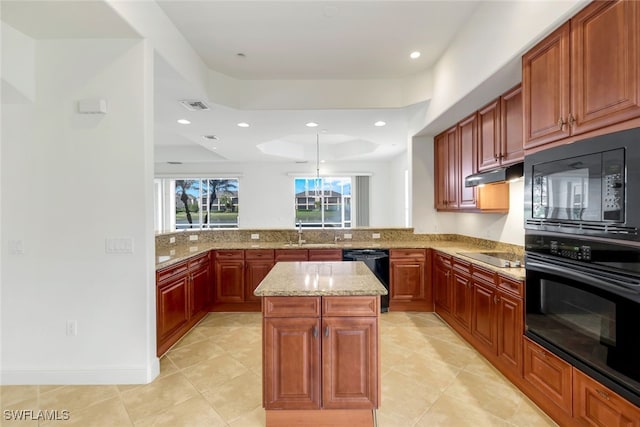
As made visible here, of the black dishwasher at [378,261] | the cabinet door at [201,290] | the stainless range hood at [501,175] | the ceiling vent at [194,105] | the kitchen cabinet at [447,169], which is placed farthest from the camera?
the black dishwasher at [378,261]

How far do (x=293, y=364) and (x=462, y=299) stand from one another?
2.16 meters

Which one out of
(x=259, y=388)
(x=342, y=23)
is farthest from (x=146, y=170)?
(x=342, y=23)

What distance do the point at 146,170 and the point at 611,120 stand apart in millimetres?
3046

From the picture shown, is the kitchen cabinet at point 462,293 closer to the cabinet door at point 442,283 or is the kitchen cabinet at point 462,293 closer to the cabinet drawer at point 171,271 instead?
the cabinet door at point 442,283

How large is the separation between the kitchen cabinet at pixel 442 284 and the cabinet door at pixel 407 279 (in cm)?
17

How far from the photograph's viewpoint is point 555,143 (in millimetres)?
1887

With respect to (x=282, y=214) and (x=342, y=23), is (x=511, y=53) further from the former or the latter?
(x=282, y=214)

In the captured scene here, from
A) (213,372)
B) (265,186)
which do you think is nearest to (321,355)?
(213,372)

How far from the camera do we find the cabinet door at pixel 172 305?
2.77 meters

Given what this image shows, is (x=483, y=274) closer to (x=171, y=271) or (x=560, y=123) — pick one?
(x=560, y=123)

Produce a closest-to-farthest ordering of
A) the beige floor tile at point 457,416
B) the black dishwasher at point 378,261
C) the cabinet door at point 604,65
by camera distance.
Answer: the cabinet door at point 604,65, the beige floor tile at point 457,416, the black dishwasher at point 378,261

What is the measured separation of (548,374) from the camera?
1.96m

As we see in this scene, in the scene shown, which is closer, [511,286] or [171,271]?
[511,286]

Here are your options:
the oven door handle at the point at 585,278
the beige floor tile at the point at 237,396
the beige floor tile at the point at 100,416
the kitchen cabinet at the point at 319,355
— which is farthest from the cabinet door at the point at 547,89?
the beige floor tile at the point at 100,416
